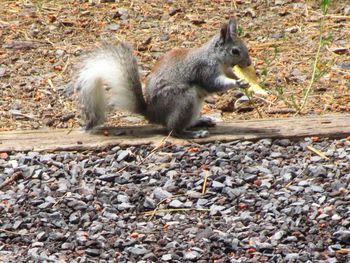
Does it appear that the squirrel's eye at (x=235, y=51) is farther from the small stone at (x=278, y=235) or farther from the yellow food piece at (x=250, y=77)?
the small stone at (x=278, y=235)

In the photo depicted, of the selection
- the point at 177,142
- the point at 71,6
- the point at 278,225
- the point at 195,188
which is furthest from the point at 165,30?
the point at 278,225

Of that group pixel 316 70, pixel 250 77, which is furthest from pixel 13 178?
pixel 316 70

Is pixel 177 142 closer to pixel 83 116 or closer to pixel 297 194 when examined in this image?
pixel 83 116

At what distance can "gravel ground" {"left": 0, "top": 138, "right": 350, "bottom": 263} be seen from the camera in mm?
3932

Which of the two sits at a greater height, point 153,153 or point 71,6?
point 71,6

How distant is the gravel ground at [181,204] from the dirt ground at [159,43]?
65cm

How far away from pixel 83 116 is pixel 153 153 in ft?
1.63

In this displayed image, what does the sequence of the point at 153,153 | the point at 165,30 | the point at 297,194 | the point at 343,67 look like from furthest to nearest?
the point at 165,30
the point at 343,67
the point at 153,153
the point at 297,194

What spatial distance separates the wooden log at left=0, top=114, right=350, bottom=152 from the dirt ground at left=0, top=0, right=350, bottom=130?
235mm

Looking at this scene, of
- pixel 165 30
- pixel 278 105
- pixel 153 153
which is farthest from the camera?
pixel 165 30

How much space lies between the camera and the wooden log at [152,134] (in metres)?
4.96

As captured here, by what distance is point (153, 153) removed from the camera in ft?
16.0

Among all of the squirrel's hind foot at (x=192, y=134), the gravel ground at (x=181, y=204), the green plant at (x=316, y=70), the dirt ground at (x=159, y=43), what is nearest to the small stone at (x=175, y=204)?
the gravel ground at (x=181, y=204)

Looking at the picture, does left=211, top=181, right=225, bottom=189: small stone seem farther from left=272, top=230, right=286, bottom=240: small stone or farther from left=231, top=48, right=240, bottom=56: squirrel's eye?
left=231, top=48, right=240, bottom=56: squirrel's eye
